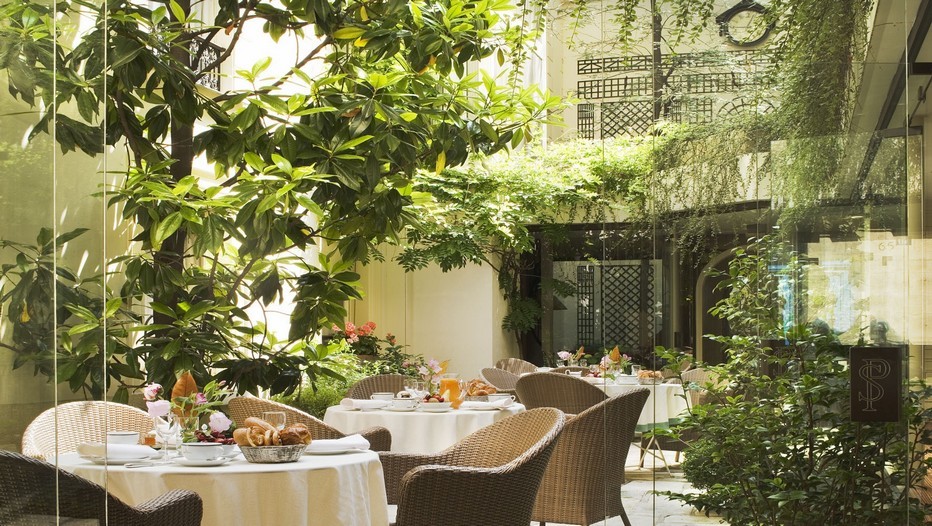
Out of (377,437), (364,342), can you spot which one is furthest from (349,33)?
(364,342)

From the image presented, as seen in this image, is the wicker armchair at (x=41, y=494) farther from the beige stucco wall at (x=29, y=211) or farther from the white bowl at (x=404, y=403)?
the white bowl at (x=404, y=403)

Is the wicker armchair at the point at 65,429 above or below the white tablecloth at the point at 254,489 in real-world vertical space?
above

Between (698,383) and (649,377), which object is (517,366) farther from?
(698,383)

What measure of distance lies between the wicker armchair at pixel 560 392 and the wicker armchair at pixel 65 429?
4567 millimetres

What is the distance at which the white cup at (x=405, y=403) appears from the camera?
5770 millimetres

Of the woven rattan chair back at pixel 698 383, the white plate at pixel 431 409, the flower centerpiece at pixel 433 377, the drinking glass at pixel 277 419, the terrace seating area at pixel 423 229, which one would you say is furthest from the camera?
the flower centerpiece at pixel 433 377

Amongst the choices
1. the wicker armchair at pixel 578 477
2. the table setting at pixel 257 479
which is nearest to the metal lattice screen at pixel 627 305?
the wicker armchair at pixel 578 477

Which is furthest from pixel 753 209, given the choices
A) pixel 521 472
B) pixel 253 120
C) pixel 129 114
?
pixel 129 114

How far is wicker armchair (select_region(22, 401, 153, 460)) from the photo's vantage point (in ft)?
5.31

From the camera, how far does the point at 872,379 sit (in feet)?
8.38

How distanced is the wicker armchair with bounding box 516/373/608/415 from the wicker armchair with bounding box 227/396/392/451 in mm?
1646

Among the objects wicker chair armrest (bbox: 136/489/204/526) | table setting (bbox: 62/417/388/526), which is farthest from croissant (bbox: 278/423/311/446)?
wicker chair armrest (bbox: 136/489/204/526)

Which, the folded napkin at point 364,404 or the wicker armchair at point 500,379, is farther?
the wicker armchair at point 500,379

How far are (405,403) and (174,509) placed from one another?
3096 millimetres
